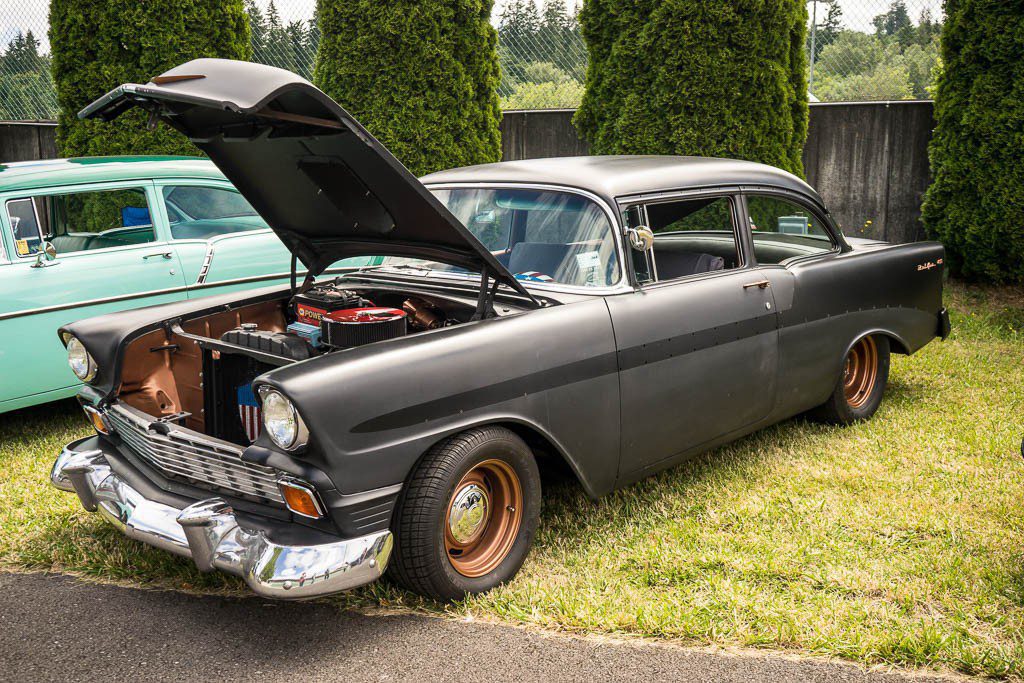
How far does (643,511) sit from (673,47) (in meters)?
5.16

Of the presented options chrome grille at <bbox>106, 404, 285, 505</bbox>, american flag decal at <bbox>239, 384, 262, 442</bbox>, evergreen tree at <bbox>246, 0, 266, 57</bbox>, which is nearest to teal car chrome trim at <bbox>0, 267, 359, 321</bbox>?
american flag decal at <bbox>239, 384, 262, 442</bbox>

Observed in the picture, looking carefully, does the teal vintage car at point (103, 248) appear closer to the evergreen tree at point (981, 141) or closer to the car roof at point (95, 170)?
the car roof at point (95, 170)

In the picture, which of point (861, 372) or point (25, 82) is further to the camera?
point (25, 82)

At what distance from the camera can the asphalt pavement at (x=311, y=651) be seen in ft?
9.00

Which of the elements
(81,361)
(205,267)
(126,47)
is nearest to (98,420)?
(81,361)

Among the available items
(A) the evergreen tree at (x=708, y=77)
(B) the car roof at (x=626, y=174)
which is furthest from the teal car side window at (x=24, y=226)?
(A) the evergreen tree at (x=708, y=77)

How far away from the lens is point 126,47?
873 cm

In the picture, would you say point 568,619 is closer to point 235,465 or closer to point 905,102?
point 235,465

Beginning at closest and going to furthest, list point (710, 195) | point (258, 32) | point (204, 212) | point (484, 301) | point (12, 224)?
point (484, 301) < point (710, 195) < point (12, 224) < point (204, 212) < point (258, 32)

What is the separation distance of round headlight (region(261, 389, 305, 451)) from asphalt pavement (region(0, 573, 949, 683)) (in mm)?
705

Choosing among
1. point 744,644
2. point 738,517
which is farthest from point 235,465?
point 738,517

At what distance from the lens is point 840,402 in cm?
483

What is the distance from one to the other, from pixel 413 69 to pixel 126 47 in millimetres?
2870

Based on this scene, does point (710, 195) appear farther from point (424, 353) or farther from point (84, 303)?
point (84, 303)
